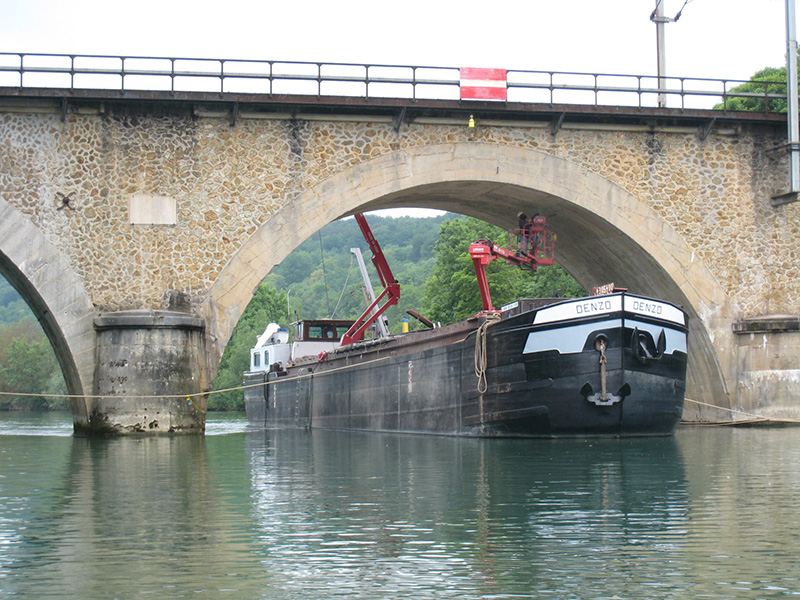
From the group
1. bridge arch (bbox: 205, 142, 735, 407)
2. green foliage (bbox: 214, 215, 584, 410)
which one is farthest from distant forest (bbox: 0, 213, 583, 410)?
bridge arch (bbox: 205, 142, 735, 407)

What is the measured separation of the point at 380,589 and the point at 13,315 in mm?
141572

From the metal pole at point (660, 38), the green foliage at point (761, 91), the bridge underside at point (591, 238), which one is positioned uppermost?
the green foliage at point (761, 91)

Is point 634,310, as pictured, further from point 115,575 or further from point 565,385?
point 115,575

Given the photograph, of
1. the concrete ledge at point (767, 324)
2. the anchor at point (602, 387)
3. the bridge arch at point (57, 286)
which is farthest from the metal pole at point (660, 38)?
the bridge arch at point (57, 286)

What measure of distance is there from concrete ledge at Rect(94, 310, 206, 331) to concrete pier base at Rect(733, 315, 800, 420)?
1242 centimetres

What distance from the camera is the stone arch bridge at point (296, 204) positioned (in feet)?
65.4

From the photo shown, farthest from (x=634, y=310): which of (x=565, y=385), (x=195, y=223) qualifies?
(x=195, y=223)

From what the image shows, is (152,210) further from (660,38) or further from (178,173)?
(660,38)

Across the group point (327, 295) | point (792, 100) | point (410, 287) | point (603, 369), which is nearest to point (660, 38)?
point (792, 100)

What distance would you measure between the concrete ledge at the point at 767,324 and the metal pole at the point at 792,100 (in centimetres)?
296

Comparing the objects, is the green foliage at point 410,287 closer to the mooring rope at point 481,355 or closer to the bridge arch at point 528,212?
the bridge arch at point 528,212

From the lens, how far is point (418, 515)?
8.48 meters

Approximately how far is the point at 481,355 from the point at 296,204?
5412 mm

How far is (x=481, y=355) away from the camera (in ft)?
60.2
